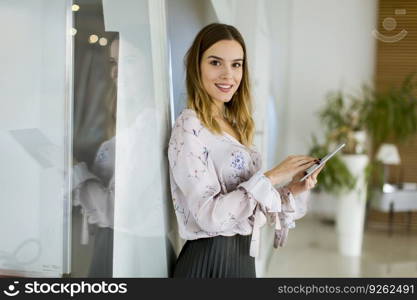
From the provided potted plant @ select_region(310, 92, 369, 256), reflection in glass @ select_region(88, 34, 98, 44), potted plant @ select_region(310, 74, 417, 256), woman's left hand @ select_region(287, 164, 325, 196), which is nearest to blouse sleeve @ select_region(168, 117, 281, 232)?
woman's left hand @ select_region(287, 164, 325, 196)

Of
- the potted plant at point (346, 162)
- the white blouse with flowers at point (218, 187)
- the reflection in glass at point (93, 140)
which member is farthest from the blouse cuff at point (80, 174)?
the potted plant at point (346, 162)

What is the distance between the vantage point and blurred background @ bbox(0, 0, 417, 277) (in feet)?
2.63

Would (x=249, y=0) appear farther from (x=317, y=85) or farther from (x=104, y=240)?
(x=104, y=240)

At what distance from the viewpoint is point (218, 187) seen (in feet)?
2.99

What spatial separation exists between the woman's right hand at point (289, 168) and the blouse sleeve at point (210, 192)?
0.04 m

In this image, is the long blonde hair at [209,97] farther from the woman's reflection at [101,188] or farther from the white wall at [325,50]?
the white wall at [325,50]

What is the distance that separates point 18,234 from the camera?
82 centimetres

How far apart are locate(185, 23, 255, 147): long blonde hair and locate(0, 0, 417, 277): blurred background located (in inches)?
3.0

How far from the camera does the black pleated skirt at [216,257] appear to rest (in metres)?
0.98

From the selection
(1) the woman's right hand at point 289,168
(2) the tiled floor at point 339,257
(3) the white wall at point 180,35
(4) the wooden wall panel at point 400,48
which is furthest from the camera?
(2) the tiled floor at point 339,257

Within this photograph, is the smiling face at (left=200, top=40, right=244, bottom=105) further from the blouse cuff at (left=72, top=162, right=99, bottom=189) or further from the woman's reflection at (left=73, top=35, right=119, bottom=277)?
the blouse cuff at (left=72, top=162, right=99, bottom=189)

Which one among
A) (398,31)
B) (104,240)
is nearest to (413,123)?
(398,31)

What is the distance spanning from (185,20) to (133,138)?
1.09 feet

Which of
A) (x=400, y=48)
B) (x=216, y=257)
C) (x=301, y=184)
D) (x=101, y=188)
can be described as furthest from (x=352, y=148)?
(x=101, y=188)
